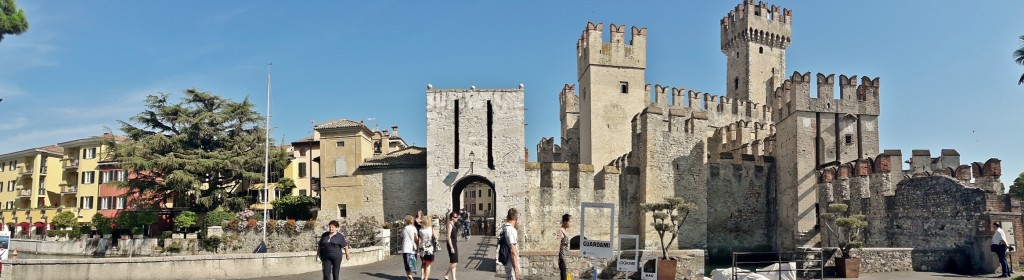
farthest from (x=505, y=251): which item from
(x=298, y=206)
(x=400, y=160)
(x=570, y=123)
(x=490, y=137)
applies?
(x=570, y=123)

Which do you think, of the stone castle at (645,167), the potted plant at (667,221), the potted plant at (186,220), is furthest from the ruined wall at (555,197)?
the potted plant at (186,220)

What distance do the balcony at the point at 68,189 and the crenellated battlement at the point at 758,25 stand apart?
56911 mm

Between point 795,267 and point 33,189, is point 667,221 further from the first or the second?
point 33,189

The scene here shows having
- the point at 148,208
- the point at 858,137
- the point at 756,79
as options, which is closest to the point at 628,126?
the point at 858,137

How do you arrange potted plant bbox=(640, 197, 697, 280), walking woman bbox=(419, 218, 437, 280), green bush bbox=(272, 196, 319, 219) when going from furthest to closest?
green bush bbox=(272, 196, 319, 219) < potted plant bbox=(640, 197, 697, 280) < walking woman bbox=(419, 218, 437, 280)

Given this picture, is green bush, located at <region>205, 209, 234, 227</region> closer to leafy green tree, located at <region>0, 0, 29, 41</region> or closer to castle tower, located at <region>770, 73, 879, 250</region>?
leafy green tree, located at <region>0, 0, 29, 41</region>

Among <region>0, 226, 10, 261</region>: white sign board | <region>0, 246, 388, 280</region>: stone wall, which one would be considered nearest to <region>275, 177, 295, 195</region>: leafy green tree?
<region>0, 246, 388, 280</region>: stone wall

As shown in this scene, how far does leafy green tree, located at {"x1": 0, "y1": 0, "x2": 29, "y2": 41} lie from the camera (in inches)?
1003

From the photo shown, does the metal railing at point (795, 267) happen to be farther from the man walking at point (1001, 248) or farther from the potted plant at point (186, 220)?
the potted plant at point (186, 220)

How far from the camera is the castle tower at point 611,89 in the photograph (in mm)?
45094

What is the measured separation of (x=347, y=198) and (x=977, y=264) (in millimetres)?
28876

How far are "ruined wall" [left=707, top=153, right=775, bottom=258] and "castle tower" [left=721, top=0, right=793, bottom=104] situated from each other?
20413 millimetres

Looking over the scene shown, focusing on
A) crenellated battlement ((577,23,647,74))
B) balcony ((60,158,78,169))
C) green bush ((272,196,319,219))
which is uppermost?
crenellated battlement ((577,23,647,74))

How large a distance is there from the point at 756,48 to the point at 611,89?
76.9ft
